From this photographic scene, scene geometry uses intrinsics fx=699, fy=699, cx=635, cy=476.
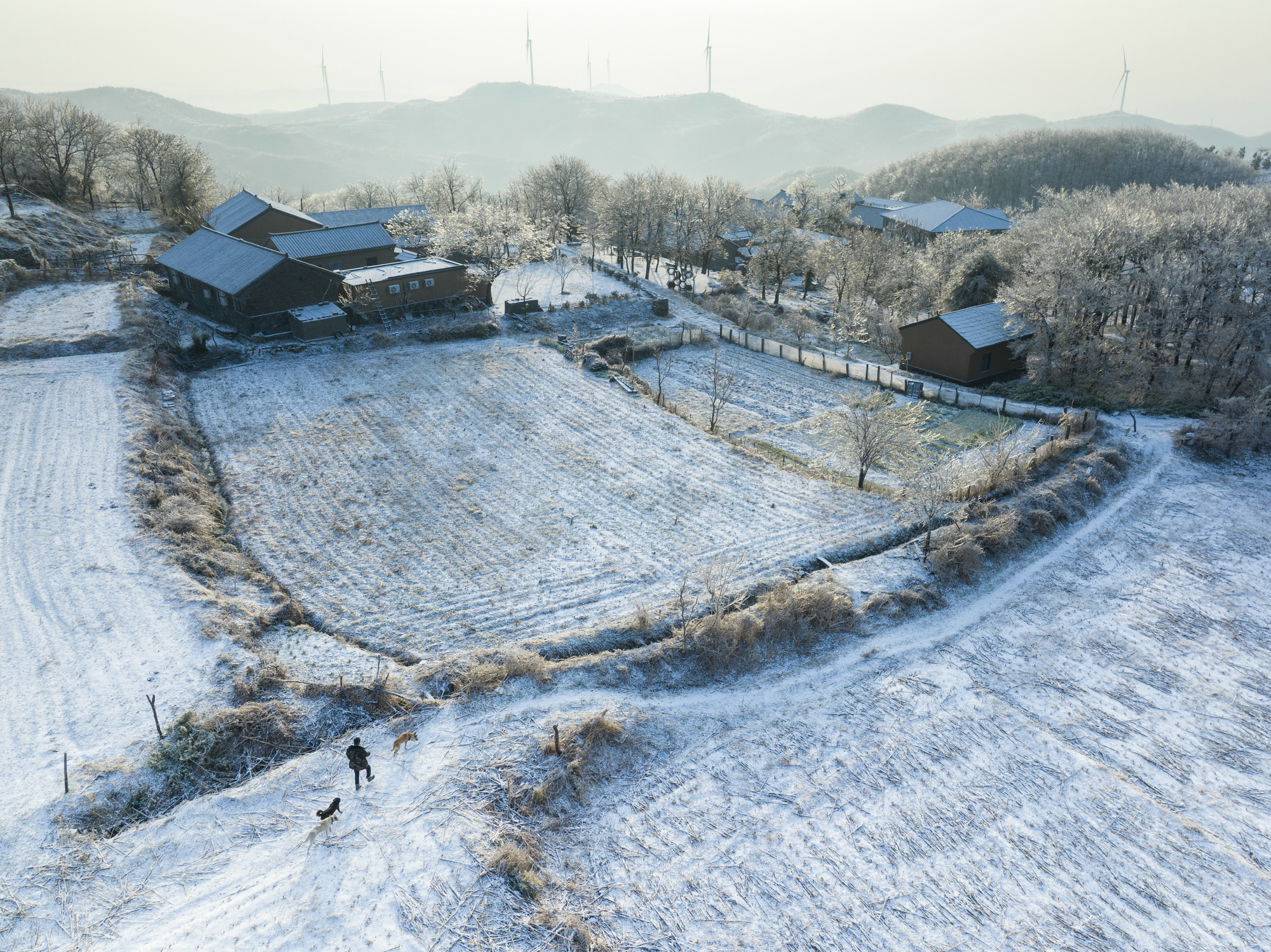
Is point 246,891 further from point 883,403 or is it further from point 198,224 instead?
point 198,224

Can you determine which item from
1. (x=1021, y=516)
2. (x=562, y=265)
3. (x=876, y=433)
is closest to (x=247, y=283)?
(x=562, y=265)

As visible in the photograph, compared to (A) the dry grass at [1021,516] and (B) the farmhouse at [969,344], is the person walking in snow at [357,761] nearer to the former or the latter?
(A) the dry grass at [1021,516]

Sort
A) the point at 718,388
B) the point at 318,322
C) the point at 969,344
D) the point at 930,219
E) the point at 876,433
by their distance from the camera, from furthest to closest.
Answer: the point at 930,219 → the point at 318,322 → the point at 718,388 → the point at 969,344 → the point at 876,433

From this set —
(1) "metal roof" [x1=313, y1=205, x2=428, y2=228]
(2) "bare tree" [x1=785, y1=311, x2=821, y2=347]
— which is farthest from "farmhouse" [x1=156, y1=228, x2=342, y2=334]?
(2) "bare tree" [x1=785, y1=311, x2=821, y2=347]

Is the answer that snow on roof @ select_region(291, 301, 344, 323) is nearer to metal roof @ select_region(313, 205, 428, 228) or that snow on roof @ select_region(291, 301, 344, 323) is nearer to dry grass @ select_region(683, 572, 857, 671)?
metal roof @ select_region(313, 205, 428, 228)

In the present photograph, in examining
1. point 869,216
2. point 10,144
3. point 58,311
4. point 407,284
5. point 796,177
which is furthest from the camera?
point 796,177

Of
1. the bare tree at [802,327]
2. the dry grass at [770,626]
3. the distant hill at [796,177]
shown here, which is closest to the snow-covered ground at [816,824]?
the dry grass at [770,626]

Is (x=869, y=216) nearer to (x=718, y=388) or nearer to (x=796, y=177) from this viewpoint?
(x=718, y=388)

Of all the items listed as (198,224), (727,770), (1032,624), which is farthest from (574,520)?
(198,224)
